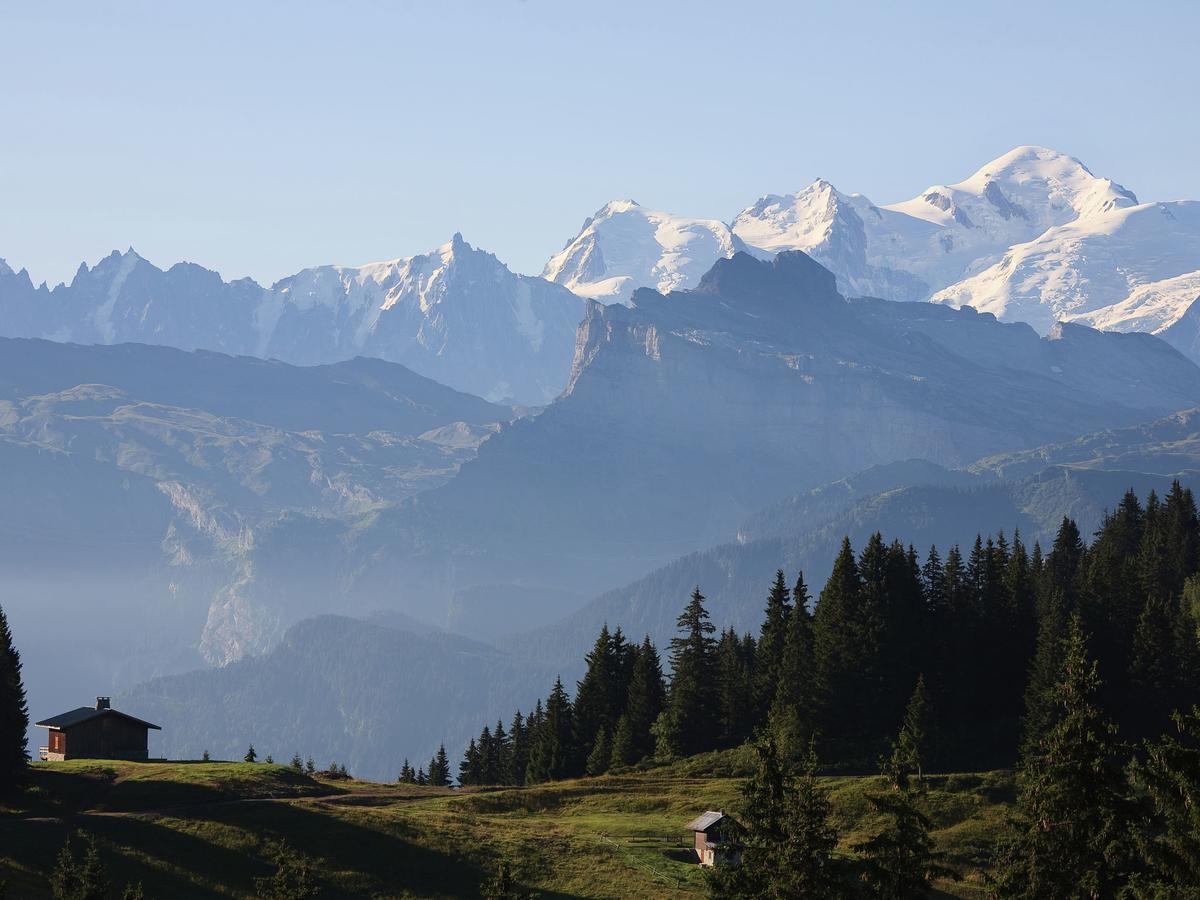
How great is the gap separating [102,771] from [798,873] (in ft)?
229

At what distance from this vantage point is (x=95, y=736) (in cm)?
13838

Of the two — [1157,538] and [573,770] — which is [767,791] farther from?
[1157,538]

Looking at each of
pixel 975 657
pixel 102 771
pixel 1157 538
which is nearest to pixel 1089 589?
pixel 975 657

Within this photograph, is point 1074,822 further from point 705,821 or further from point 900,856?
point 705,821

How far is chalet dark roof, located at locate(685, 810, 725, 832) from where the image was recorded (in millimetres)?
110062

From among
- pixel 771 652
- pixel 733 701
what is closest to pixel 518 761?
pixel 771 652

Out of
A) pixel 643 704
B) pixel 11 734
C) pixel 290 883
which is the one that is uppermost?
pixel 643 704

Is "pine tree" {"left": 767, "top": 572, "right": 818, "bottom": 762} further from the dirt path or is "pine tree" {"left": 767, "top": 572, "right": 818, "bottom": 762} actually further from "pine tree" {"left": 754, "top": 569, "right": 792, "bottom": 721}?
the dirt path

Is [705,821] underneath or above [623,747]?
underneath

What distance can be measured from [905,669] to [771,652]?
18.0 m

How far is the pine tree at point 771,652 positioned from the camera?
16312cm

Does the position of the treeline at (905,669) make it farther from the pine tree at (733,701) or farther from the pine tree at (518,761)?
the pine tree at (518,761)

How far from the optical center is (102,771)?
12331 cm

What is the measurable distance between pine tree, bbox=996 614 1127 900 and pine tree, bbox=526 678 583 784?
10359 centimetres
